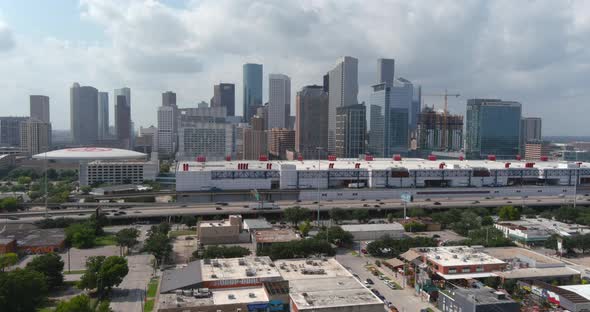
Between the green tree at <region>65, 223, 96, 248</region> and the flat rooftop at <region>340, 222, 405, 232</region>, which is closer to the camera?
the green tree at <region>65, 223, 96, 248</region>

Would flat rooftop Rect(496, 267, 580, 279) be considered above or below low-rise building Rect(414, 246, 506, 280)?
below

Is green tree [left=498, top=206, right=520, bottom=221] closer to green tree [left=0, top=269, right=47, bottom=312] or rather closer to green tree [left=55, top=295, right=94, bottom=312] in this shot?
green tree [left=55, top=295, right=94, bottom=312]

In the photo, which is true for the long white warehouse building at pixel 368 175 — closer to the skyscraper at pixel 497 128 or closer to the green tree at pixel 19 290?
the green tree at pixel 19 290

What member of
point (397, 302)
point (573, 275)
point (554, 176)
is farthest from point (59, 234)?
point (554, 176)

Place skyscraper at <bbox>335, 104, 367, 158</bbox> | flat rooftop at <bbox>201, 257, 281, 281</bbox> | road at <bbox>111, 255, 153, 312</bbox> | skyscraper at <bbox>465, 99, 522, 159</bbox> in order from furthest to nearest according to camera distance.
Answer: skyscraper at <bbox>465, 99, 522, 159</bbox>, skyscraper at <bbox>335, 104, 367, 158</bbox>, flat rooftop at <bbox>201, 257, 281, 281</bbox>, road at <bbox>111, 255, 153, 312</bbox>

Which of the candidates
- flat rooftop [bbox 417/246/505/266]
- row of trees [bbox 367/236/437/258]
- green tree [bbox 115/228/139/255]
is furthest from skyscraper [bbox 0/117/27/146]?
flat rooftop [bbox 417/246/505/266]

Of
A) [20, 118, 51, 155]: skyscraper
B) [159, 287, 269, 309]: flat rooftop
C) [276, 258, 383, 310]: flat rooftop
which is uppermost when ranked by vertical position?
[20, 118, 51, 155]: skyscraper

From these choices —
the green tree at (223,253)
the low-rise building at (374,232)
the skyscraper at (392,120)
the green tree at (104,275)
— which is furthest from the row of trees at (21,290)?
the skyscraper at (392,120)

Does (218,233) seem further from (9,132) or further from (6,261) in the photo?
(9,132)
